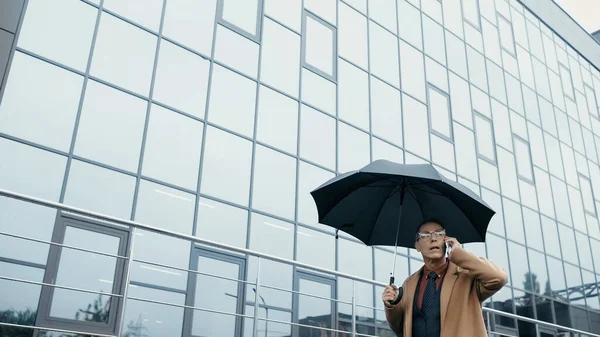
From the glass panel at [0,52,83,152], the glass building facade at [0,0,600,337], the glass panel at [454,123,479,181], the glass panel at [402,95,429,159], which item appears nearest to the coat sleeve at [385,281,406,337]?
the glass building facade at [0,0,600,337]

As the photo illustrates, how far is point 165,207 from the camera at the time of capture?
34.5ft

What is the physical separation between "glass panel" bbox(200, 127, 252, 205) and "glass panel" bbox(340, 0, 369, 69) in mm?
4427

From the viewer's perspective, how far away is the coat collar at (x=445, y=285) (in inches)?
139

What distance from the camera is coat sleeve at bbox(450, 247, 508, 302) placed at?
344 cm

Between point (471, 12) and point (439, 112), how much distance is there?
5.20 m

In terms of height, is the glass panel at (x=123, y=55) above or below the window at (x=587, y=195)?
below

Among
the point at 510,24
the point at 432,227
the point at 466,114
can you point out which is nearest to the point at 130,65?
the point at 432,227

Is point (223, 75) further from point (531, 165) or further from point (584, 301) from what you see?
point (584, 301)

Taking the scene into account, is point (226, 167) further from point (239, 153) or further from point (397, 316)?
point (397, 316)

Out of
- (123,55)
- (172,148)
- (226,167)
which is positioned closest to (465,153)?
Answer: (226,167)

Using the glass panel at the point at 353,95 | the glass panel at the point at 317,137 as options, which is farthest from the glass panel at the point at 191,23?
the glass panel at the point at 353,95

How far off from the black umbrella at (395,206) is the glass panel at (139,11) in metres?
7.87

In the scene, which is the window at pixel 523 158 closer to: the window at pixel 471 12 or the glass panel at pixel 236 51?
the window at pixel 471 12

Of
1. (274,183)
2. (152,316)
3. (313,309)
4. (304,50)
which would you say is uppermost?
(304,50)
